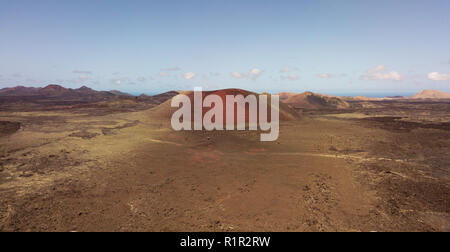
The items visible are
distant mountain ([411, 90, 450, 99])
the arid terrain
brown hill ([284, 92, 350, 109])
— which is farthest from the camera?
distant mountain ([411, 90, 450, 99])

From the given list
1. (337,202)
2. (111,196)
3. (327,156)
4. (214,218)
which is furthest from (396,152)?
(111,196)

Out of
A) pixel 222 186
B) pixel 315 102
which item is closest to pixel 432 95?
pixel 315 102

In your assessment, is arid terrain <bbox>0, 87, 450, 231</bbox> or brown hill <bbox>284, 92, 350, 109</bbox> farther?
brown hill <bbox>284, 92, 350, 109</bbox>

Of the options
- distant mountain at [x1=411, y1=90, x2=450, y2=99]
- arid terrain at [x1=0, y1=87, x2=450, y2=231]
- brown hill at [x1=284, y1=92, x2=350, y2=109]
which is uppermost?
distant mountain at [x1=411, y1=90, x2=450, y2=99]

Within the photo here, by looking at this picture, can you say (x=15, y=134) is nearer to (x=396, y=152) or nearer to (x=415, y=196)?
(x=415, y=196)

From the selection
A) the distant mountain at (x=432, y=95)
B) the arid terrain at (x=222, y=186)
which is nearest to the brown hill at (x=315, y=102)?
the arid terrain at (x=222, y=186)

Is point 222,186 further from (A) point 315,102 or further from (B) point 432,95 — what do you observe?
(B) point 432,95

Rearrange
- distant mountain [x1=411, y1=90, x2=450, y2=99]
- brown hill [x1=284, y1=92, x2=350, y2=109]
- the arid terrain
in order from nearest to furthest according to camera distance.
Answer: the arid terrain, brown hill [x1=284, y1=92, x2=350, y2=109], distant mountain [x1=411, y1=90, x2=450, y2=99]

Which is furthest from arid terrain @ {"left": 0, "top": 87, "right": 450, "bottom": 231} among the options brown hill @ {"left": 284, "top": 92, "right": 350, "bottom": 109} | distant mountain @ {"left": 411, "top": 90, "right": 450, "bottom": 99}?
distant mountain @ {"left": 411, "top": 90, "right": 450, "bottom": 99}

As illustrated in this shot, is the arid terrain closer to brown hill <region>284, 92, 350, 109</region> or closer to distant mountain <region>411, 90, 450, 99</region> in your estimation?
brown hill <region>284, 92, 350, 109</region>
